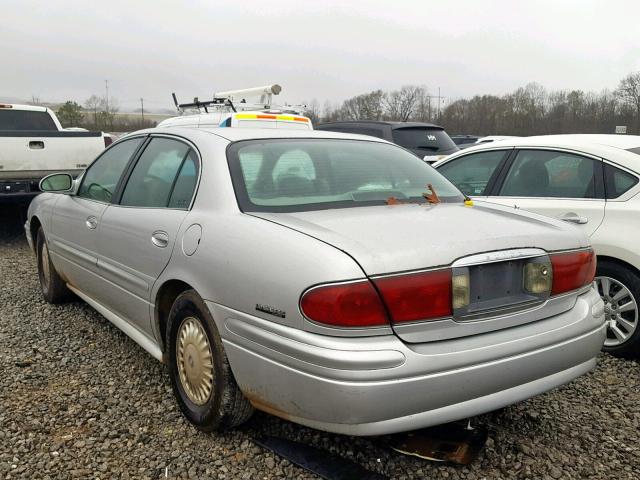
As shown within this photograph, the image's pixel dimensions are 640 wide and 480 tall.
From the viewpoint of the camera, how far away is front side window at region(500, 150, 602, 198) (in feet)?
13.3

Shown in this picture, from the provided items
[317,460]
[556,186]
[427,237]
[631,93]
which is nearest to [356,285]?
[427,237]

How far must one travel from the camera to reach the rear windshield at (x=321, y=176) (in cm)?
271

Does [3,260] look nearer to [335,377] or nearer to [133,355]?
[133,355]

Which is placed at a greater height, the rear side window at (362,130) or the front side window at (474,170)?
the rear side window at (362,130)

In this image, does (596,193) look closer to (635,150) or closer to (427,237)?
(635,150)

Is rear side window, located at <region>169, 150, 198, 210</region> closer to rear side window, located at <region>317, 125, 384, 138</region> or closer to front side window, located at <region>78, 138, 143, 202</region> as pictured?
front side window, located at <region>78, 138, 143, 202</region>

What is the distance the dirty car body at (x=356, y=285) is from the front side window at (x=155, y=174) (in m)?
0.07

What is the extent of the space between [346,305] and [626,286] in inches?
102

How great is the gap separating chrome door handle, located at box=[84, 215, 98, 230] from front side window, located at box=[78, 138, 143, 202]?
0.45 feet

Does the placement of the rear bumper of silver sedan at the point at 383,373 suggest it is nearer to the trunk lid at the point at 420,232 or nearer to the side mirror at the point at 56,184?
the trunk lid at the point at 420,232

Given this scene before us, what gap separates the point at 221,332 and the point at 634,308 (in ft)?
9.18

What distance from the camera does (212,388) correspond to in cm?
259

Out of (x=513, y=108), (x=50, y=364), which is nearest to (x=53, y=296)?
(x=50, y=364)

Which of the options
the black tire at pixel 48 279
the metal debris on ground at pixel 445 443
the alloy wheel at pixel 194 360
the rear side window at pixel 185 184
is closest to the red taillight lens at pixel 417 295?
the metal debris on ground at pixel 445 443
